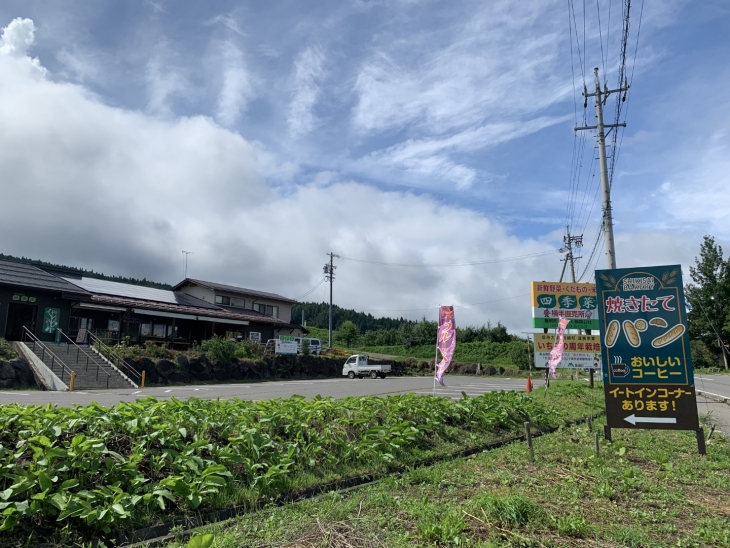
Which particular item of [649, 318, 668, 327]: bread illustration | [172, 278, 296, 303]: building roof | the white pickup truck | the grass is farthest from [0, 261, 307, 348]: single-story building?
[649, 318, 668, 327]: bread illustration

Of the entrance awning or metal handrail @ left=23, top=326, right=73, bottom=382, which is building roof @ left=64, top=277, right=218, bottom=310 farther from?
metal handrail @ left=23, top=326, right=73, bottom=382

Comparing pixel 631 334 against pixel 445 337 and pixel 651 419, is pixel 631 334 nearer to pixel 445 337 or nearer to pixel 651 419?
pixel 651 419

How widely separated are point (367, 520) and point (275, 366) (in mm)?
28196

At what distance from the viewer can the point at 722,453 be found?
24.8 ft

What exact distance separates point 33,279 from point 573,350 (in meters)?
25.5

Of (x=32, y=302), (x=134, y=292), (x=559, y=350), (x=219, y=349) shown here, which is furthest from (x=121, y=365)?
(x=559, y=350)

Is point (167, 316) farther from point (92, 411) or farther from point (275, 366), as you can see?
point (92, 411)

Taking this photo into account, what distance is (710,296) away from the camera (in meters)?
48.2

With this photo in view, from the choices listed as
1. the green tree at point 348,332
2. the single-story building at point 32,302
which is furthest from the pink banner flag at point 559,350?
the green tree at point 348,332

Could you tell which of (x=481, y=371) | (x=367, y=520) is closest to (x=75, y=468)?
(x=367, y=520)

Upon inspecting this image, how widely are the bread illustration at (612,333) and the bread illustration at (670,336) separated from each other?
21.4 inches

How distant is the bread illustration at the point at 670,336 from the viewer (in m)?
7.73

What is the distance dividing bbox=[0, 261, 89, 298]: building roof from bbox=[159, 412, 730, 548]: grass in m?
24.2

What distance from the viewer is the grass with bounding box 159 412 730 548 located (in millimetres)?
3662
